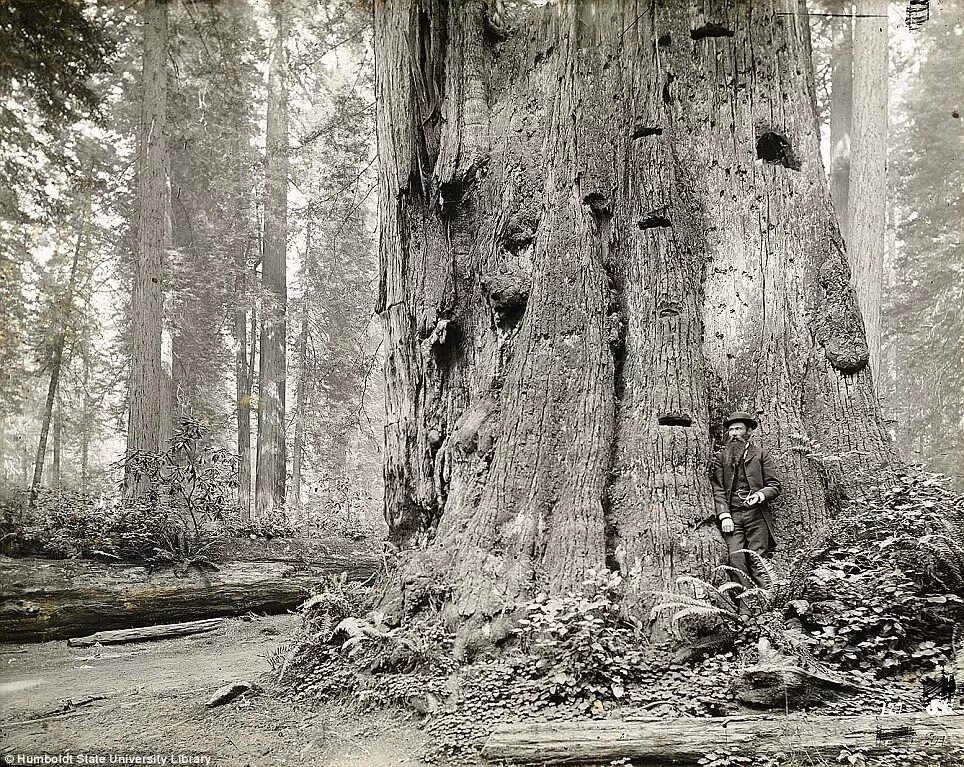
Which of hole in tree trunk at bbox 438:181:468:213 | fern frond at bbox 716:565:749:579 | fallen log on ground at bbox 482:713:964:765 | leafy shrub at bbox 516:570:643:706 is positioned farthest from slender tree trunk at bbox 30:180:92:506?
fern frond at bbox 716:565:749:579

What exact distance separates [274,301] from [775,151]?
5.41 metres

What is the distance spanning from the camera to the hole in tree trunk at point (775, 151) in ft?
15.0

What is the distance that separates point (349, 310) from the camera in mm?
7473

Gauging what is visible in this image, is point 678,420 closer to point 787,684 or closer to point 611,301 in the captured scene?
point 611,301

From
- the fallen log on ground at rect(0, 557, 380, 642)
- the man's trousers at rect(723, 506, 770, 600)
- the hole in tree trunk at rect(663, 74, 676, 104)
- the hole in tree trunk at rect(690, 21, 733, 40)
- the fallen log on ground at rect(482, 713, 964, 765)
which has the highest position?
the hole in tree trunk at rect(690, 21, 733, 40)

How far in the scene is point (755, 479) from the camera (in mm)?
4137

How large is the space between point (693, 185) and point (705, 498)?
2.18 m

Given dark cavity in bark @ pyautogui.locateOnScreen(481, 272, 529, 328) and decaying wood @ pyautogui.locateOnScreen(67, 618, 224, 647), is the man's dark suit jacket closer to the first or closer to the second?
dark cavity in bark @ pyautogui.locateOnScreen(481, 272, 529, 328)

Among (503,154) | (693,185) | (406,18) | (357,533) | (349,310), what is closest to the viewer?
(693,185)

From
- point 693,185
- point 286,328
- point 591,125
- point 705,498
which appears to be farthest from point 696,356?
point 286,328

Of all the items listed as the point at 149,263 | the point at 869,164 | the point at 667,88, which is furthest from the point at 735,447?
the point at 149,263

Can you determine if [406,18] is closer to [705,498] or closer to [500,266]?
[500,266]

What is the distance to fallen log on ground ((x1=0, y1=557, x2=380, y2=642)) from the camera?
4.64 metres

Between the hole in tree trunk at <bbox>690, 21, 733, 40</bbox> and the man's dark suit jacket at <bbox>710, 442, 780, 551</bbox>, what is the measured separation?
2923 millimetres
